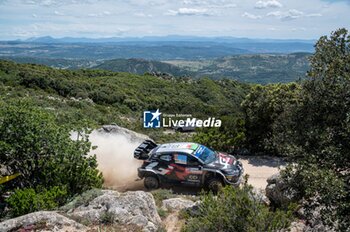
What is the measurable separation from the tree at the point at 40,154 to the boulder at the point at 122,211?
84.6 inches

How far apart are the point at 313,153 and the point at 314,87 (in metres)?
1.52

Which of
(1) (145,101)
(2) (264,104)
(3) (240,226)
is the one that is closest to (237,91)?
(1) (145,101)

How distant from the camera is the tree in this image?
35.6ft

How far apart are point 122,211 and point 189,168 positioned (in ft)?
15.7

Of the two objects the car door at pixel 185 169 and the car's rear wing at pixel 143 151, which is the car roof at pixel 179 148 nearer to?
the car door at pixel 185 169

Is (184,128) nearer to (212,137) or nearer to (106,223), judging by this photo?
(212,137)

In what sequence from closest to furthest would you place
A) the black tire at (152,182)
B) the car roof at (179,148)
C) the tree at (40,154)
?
the tree at (40,154) → the car roof at (179,148) → the black tire at (152,182)

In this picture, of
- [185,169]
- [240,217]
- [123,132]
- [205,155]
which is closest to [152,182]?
[185,169]

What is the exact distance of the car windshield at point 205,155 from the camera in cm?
1318

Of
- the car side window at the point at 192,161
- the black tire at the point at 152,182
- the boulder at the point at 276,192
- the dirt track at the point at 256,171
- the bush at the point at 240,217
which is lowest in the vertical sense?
the dirt track at the point at 256,171

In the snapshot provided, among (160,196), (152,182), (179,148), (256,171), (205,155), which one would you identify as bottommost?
(256,171)

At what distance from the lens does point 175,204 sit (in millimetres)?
10773

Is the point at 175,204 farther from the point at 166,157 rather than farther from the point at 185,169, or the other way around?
the point at 166,157

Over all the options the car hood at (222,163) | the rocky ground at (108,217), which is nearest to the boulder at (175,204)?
the rocky ground at (108,217)
